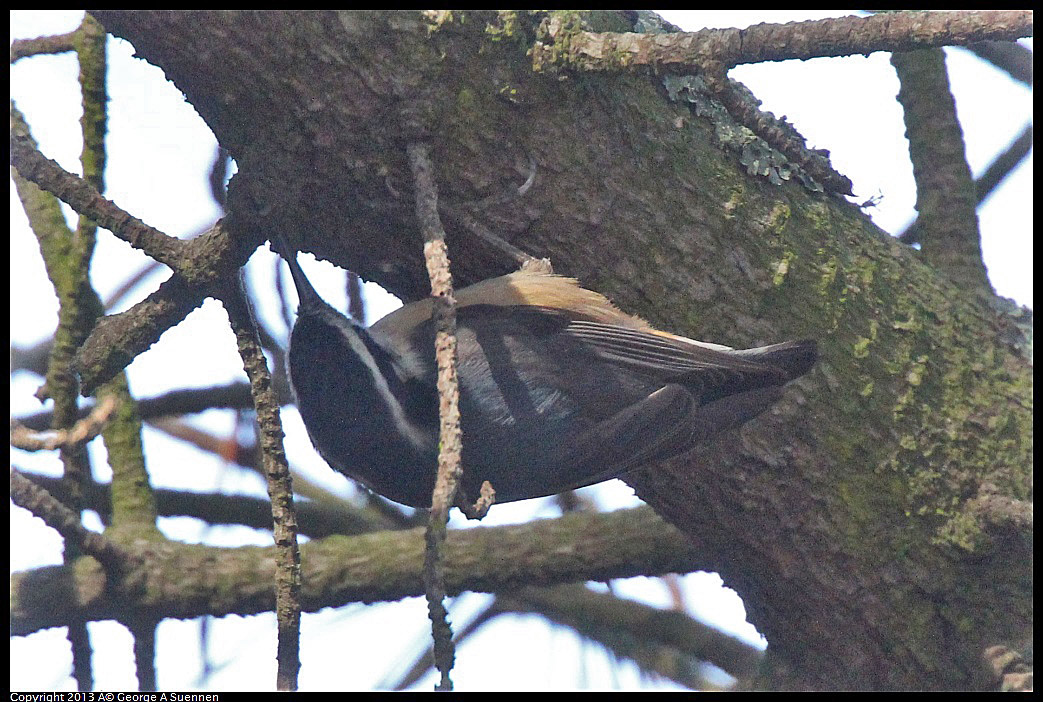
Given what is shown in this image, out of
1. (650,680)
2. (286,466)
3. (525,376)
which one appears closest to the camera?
(286,466)

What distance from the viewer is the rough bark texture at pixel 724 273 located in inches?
74.6

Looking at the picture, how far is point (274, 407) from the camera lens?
1846 millimetres

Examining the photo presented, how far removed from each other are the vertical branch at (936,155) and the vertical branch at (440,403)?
1728 mm

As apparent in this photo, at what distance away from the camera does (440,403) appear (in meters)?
1.63

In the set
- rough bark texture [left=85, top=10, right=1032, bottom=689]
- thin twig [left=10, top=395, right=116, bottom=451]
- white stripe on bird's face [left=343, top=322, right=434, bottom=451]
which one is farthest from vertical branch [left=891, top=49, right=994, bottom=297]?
thin twig [left=10, top=395, right=116, bottom=451]

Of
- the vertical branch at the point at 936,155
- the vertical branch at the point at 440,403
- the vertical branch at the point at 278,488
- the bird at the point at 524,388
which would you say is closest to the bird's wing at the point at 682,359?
the bird at the point at 524,388

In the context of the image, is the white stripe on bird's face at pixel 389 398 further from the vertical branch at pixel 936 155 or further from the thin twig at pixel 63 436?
the vertical branch at pixel 936 155

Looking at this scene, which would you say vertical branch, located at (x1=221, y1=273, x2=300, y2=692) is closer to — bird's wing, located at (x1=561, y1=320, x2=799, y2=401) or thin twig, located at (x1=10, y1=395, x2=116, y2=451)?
thin twig, located at (x1=10, y1=395, x2=116, y2=451)

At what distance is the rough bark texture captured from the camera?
1.89 metres

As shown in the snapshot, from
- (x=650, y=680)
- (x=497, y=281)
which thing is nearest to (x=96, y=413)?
(x=497, y=281)

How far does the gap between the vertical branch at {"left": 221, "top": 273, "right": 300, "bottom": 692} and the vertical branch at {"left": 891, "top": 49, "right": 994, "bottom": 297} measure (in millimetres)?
2049

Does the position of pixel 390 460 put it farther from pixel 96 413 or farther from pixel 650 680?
pixel 650 680
